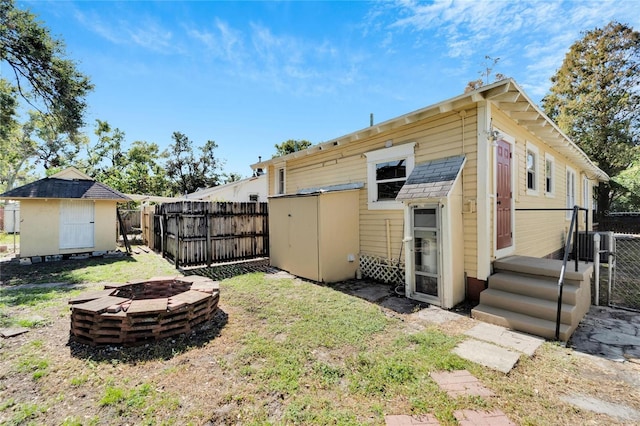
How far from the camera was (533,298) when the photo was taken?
4.41 meters

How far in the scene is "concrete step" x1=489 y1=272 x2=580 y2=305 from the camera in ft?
13.6

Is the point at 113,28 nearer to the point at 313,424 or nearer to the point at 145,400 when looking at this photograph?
the point at 145,400

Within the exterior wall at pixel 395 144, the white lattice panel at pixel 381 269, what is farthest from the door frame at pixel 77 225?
the white lattice panel at pixel 381 269

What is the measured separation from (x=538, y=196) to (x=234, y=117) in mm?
14630

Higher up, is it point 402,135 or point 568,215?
point 402,135

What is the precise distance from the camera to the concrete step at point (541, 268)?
14.5 feet

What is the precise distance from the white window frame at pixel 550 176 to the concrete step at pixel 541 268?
4.05m

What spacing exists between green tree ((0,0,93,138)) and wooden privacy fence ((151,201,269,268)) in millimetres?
4924

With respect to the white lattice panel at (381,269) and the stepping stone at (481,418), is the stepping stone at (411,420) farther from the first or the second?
the white lattice panel at (381,269)

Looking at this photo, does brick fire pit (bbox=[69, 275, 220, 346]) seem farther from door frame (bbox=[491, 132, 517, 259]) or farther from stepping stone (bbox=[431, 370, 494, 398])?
door frame (bbox=[491, 132, 517, 259])

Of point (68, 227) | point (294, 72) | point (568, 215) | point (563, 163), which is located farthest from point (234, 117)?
point (568, 215)

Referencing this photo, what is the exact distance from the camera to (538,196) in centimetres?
753

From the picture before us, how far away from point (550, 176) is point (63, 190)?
664 inches

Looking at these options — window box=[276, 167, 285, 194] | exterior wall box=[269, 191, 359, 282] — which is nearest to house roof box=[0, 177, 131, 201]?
window box=[276, 167, 285, 194]
